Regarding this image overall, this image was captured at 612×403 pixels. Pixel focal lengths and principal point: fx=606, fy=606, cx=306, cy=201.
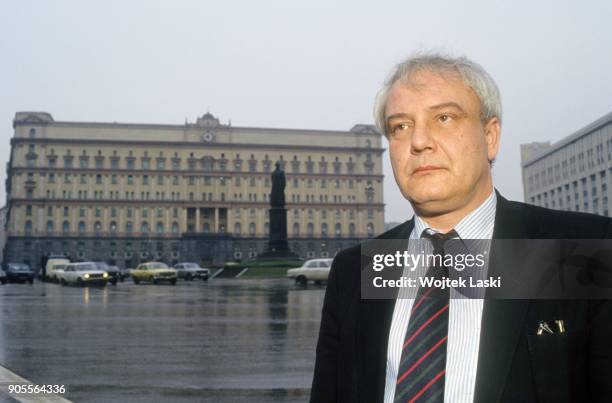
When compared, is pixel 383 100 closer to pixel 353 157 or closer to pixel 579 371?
pixel 579 371

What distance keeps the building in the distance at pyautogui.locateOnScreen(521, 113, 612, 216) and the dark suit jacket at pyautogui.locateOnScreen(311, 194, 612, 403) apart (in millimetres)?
88572

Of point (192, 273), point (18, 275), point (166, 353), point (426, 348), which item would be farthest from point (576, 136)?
point (426, 348)

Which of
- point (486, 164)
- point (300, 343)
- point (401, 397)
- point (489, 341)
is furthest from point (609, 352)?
point (300, 343)

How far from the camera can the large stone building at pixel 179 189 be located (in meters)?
94.3

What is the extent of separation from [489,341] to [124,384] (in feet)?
15.4

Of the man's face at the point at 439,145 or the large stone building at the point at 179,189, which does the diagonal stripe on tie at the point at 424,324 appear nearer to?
the man's face at the point at 439,145

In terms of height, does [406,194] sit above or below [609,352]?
above

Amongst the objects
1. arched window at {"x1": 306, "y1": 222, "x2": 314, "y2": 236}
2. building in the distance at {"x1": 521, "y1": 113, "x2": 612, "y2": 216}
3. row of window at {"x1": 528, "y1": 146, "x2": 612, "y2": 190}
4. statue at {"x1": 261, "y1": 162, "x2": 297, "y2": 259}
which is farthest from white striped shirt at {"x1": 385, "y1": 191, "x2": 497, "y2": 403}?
arched window at {"x1": 306, "y1": 222, "x2": 314, "y2": 236}

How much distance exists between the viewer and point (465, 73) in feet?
6.45

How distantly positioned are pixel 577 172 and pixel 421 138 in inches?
4097

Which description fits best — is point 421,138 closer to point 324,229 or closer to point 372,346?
point 372,346

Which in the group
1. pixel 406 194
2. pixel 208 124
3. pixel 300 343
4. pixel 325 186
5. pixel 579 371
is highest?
pixel 208 124

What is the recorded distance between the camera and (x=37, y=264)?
3597 inches

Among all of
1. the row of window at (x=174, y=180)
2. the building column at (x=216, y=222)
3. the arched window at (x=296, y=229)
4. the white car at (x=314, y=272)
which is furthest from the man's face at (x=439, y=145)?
the row of window at (x=174, y=180)
